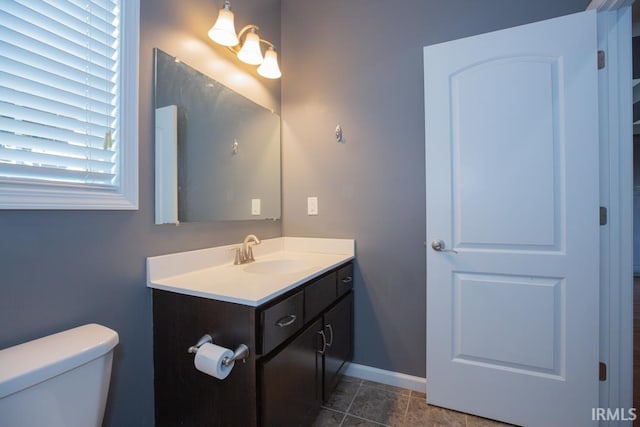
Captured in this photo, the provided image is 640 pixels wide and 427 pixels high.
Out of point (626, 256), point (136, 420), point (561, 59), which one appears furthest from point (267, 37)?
point (626, 256)

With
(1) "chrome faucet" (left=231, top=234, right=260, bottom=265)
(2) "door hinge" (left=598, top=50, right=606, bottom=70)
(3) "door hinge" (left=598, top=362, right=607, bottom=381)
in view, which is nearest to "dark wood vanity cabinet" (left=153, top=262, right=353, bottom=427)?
(1) "chrome faucet" (left=231, top=234, right=260, bottom=265)

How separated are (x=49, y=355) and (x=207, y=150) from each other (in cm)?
97

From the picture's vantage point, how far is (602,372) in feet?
4.15

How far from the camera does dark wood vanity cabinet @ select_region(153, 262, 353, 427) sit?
89 cm

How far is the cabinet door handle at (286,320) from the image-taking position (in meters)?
0.99

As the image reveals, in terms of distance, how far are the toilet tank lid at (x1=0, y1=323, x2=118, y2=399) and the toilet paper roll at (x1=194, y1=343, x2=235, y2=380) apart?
0.85 feet

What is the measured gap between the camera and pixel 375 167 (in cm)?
171

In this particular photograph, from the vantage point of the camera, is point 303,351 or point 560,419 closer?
point 303,351

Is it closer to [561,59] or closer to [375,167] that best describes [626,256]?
[561,59]

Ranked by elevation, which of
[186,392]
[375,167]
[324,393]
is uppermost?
[375,167]

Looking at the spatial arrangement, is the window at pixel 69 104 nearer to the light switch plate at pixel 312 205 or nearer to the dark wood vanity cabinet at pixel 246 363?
the dark wood vanity cabinet at pixel 246 363

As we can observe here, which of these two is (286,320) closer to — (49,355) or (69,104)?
(49,355)

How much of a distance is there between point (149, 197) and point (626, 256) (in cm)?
214

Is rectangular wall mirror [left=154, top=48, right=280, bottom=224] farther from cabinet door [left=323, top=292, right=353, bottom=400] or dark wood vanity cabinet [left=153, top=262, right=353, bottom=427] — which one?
cabinet door [left=323, top=292, right=353, bottom=400]
